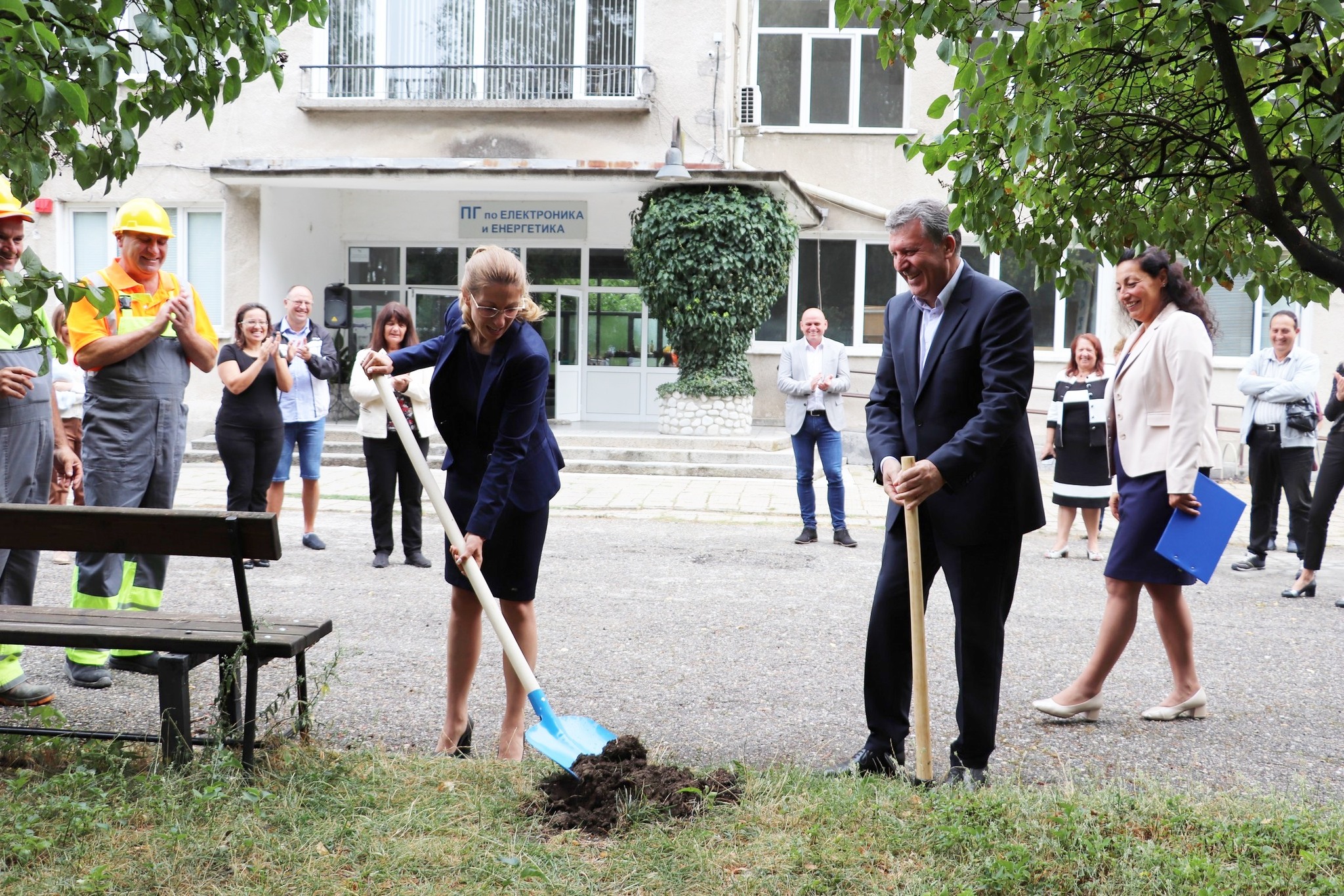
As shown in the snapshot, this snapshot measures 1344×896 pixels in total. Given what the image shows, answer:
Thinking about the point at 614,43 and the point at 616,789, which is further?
the point at 614,43

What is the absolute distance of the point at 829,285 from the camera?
19.5 m

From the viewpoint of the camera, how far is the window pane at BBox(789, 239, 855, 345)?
63.8 ft

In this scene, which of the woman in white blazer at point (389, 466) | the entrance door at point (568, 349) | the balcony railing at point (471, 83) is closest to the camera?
the woman in white blazer at point (389, 466)

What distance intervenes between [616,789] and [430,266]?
17409 mm

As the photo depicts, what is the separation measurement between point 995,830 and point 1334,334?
17924 millimetres

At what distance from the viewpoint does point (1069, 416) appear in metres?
9.44

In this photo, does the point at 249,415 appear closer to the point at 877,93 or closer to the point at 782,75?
the point at 782,75

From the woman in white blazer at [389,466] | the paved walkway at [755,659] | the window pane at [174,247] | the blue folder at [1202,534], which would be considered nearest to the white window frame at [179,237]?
the window pane at [174,247]

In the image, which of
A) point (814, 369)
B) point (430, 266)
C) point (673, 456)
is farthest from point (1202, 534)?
point (430, 266)

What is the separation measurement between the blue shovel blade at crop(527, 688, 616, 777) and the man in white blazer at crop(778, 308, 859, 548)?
5.99 metres

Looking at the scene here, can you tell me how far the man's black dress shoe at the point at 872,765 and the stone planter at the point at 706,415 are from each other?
1276 cm

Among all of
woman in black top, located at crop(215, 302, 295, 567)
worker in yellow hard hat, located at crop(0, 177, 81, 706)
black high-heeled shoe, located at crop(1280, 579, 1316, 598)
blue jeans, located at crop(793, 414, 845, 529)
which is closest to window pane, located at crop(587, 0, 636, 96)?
blue jeans, located at crop(793, 414, 845, 529)

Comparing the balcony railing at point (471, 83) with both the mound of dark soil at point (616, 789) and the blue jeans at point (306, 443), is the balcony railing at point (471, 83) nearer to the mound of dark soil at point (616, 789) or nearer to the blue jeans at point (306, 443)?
the blue jeans at point (306, 443)

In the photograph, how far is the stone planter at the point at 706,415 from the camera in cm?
1680
